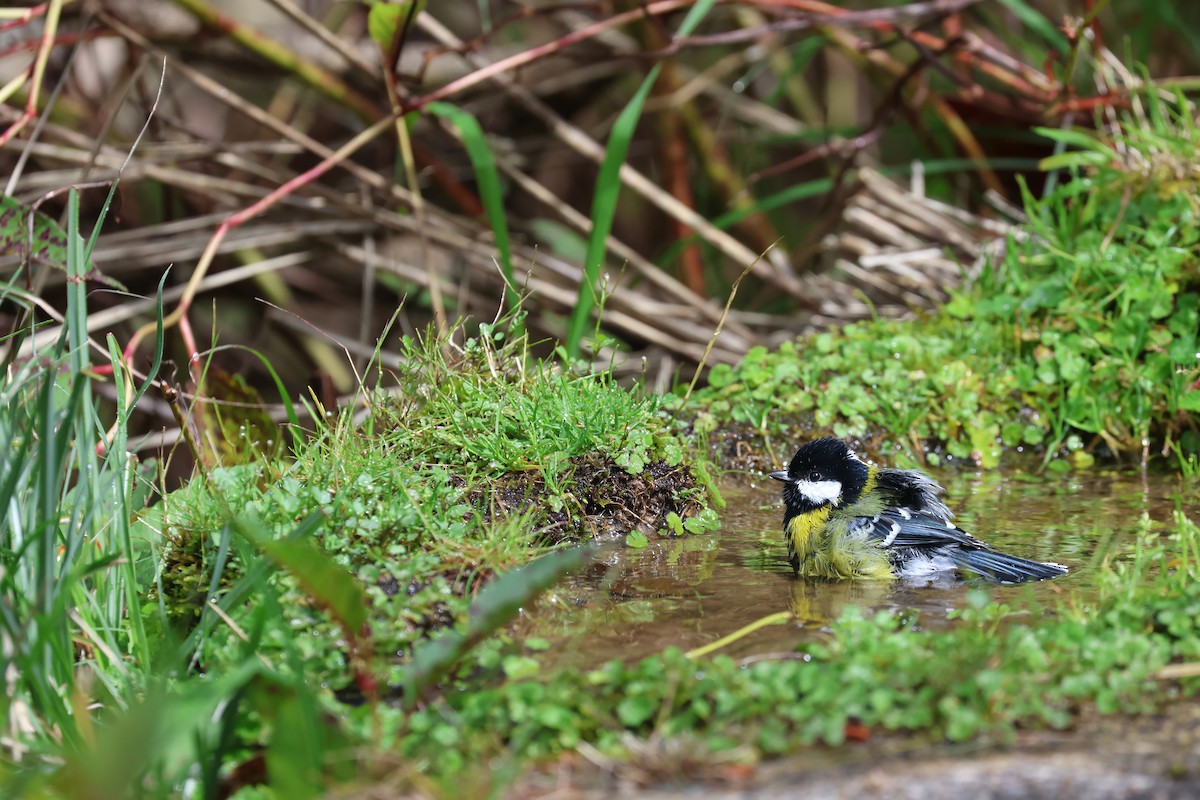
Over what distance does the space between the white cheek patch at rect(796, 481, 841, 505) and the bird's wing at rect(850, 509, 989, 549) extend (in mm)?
122

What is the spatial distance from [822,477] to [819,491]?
0.06m

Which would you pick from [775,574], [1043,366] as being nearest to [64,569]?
[775,574]

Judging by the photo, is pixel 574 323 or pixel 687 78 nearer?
pixel 574 323

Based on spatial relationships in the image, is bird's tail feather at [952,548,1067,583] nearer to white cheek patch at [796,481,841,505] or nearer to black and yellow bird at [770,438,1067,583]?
black and yellow bird at [770,438,1067,583]

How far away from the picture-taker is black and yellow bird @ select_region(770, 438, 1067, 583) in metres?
3.41

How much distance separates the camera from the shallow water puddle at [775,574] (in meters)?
2.84

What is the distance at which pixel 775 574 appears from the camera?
3461mm

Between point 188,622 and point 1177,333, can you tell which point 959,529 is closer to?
point 1177,333

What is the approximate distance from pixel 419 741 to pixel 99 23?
4924 mm

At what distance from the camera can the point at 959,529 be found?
356 cm

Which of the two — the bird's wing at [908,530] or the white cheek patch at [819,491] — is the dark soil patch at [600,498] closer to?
the white cheek patch at [819,491]

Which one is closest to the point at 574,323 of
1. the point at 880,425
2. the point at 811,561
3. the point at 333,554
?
the point at 880,425

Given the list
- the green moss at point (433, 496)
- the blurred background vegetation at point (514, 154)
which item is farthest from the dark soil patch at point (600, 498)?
the blurred background vegetation at point (514, 154)

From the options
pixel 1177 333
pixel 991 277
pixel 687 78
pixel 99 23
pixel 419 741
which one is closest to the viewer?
pixel 419 741
